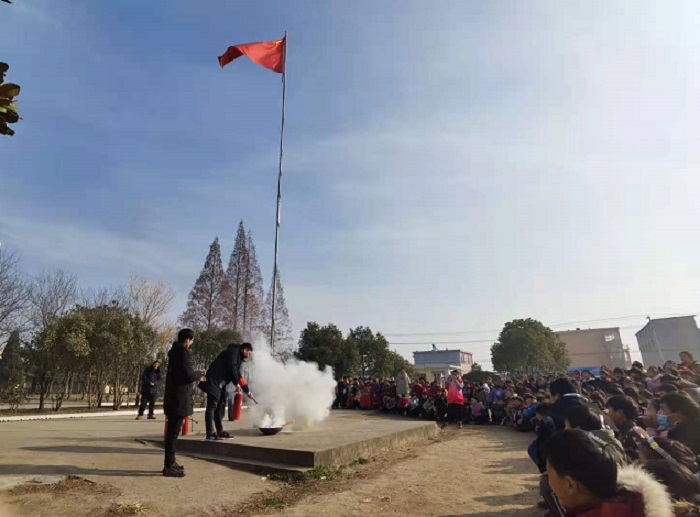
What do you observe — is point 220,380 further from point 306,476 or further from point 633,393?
point 633,393

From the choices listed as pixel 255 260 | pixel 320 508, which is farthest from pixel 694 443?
pixel 255 260

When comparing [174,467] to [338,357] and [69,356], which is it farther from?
[338,357]

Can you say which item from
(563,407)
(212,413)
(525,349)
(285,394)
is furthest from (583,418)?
(525,349)

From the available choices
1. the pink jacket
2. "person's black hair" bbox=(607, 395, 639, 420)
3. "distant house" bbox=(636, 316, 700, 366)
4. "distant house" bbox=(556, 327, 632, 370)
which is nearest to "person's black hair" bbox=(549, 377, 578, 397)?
"person's black hair" bbox=(607, 395, 639, 420)

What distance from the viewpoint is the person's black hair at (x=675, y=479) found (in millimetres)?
3186

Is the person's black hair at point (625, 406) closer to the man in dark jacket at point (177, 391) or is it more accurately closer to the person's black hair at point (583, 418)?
the person's black hair at point (583, 418)

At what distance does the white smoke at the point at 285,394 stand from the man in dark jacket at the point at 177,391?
13.7 feet

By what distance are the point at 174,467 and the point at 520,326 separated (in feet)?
167

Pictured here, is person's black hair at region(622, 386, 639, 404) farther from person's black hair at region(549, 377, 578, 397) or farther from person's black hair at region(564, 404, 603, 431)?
person's black hair at region(564, 404, 603, 431)

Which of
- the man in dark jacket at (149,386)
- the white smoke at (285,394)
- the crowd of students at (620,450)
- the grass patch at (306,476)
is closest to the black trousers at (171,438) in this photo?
the grass patch at (306,476)

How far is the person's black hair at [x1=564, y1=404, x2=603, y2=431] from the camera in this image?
13.5ft

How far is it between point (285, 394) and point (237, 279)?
1391 inches

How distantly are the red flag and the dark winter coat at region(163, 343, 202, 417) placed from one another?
39.4 ft

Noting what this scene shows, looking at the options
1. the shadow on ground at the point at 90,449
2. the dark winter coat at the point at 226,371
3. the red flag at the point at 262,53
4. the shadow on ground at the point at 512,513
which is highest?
the red flag at the point at 262,53
